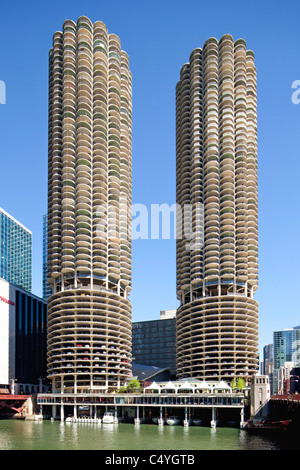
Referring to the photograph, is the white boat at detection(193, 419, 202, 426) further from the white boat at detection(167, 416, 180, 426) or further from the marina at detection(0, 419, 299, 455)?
the marina at detection(0, 419, 299, 455)

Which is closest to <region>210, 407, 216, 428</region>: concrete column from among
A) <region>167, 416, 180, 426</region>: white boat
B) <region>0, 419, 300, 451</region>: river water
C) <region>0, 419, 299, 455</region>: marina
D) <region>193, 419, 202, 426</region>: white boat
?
<region>0, 419, 299, 455</region>: marina

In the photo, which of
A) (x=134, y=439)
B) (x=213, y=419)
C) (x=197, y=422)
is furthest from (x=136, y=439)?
(x=197, y=422)

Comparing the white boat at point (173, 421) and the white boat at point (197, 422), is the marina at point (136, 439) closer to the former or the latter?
the white boat at point (173, 421)

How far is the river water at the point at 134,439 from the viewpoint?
4909 inches

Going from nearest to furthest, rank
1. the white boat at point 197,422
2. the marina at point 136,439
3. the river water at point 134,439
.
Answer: the marina at point 136,439 < the river water at point 134,439 < the white boat at point 197,422

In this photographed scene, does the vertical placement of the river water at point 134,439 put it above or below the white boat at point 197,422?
above

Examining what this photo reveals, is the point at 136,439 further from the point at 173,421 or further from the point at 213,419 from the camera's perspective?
the point at 173,421

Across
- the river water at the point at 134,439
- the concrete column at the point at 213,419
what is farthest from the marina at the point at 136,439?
the concrete column at the point at 213,419

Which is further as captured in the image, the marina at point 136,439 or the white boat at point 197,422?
the white boat at point 197,422

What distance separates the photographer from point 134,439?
140375 millimetres

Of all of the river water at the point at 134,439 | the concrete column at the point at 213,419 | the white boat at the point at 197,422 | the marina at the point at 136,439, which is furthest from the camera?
the white boat at the point at 197,422
